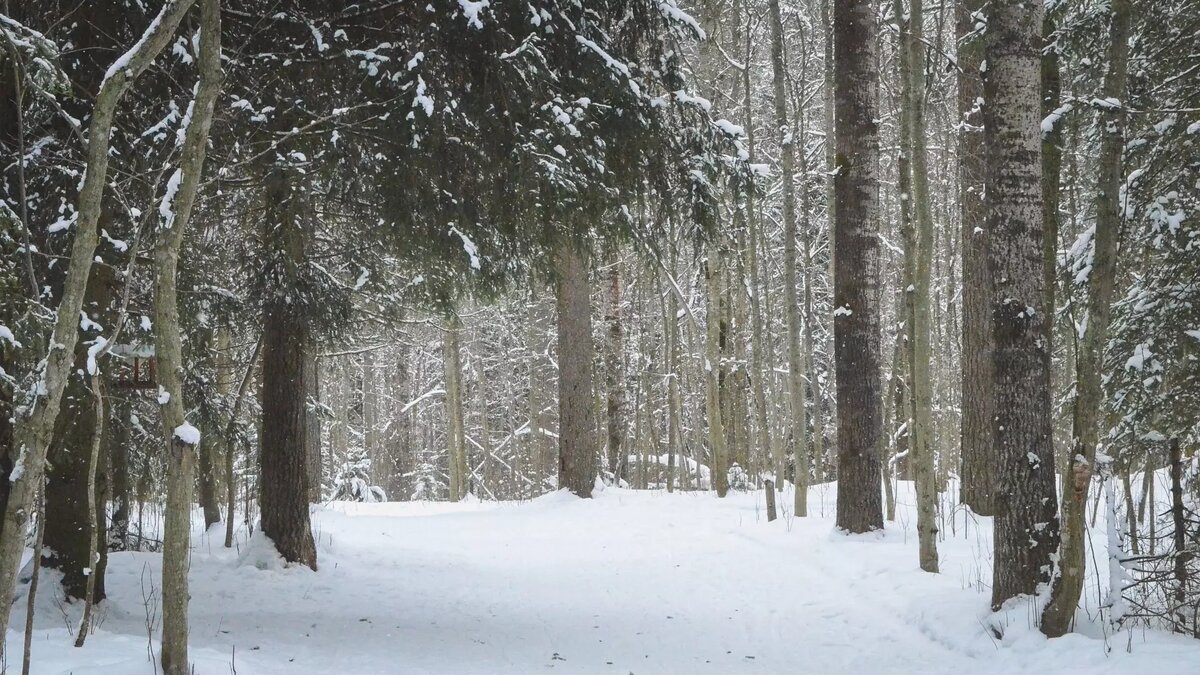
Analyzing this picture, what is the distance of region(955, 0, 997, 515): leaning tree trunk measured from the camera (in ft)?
28.1

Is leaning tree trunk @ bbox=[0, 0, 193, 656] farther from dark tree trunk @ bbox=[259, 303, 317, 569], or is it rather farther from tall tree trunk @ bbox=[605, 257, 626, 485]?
tall tree trunk @ bbox=[605, 257, 626, 485]

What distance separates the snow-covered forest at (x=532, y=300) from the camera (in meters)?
4.68

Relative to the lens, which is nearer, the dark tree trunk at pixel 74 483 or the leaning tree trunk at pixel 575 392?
the dark tree trunk at pixel 74 483

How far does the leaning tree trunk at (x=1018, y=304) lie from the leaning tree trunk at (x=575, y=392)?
29.6 ft

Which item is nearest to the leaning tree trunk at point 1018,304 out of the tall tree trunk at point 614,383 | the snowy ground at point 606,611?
the snowy ground at point 606,611

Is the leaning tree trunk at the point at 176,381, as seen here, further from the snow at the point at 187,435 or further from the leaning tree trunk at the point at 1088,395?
the leaning tree trunk at the point at 1088,395

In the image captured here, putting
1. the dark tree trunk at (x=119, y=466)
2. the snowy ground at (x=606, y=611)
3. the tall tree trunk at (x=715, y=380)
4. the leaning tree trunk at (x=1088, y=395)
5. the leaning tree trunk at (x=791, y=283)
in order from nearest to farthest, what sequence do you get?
the leaning tree trunk at (x=1088, y=395), the snowy ground at (x=606, y=611), the dark tree trunk at (x=119, y=466), the leaning tree trunk at (x=791, y=283), the tall tree trunk at (x=715, y=380)

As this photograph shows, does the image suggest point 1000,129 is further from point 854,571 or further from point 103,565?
point 103,565

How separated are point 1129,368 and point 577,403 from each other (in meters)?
8.30

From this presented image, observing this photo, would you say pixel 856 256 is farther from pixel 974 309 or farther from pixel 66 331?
pixel 66 331

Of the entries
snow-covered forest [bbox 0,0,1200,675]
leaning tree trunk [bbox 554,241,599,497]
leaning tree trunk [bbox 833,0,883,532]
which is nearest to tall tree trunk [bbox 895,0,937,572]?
snow-covered forest [bbox 0,0,1200,675]

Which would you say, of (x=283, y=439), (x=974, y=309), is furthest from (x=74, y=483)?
(x=974, y=309)

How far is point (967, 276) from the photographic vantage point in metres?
9.12

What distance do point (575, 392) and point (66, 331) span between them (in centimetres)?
1038
